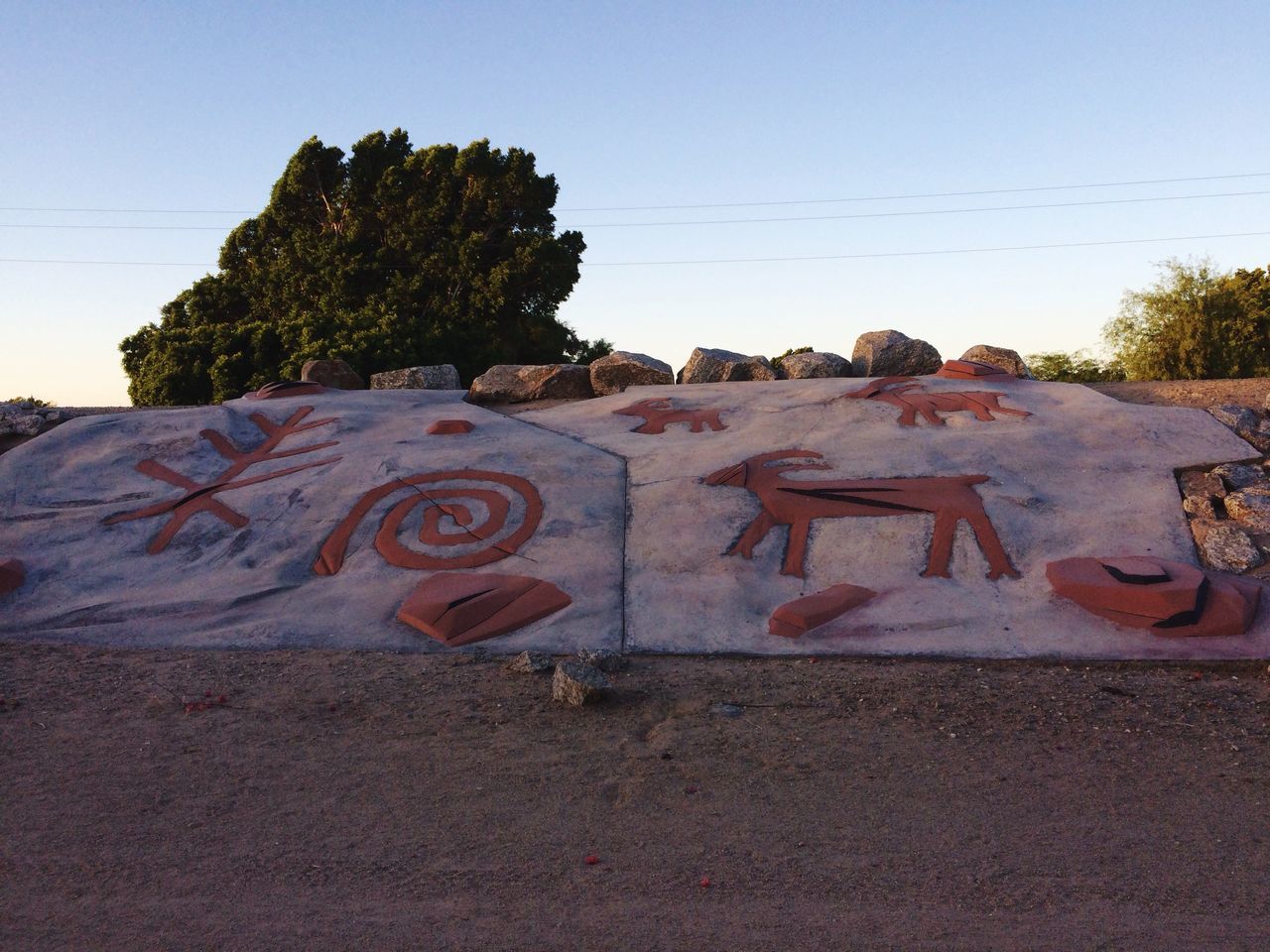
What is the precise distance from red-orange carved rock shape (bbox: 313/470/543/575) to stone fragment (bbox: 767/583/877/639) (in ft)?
6.24

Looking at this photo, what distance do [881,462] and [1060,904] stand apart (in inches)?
188

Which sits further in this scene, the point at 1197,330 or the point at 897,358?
the point at 1197,330

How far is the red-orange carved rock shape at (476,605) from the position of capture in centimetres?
605

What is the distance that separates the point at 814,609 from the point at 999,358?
5593 millimetres

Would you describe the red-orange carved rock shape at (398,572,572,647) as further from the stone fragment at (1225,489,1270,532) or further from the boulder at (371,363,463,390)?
the boulder at (371,363,463,390)

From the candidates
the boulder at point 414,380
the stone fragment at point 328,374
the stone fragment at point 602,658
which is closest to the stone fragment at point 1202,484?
the stone fragment at point 602,658

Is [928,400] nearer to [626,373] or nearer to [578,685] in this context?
[626,373]

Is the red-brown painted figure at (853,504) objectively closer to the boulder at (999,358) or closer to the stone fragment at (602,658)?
the stone fragment at (602,658)

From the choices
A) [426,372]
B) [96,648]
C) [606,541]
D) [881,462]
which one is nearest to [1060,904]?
[606,541]

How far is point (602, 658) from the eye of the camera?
5.43 meters

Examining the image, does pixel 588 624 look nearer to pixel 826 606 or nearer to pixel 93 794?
pixel 826 606

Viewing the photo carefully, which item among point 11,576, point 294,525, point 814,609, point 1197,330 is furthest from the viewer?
point 1197,330

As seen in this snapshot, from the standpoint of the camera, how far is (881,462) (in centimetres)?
753

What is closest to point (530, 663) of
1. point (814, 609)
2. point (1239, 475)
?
point (814, 609)
